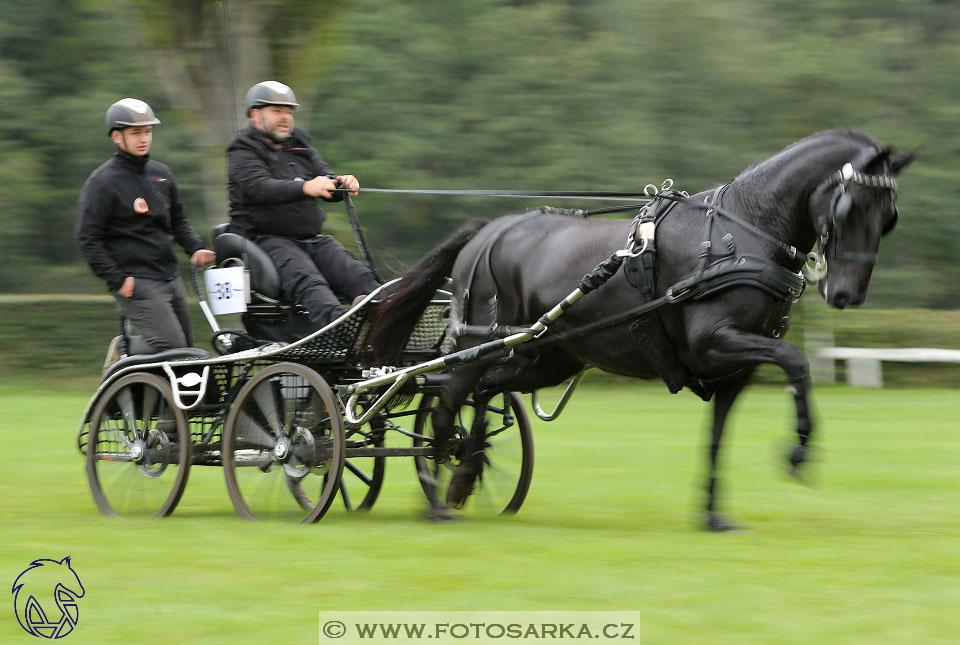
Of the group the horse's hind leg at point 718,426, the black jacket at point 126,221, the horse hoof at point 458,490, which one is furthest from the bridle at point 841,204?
the black jacket at point 126,221

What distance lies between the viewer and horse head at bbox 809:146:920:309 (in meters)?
5.69

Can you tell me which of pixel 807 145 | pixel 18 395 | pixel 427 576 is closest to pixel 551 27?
pixel 18 395

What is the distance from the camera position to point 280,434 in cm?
686

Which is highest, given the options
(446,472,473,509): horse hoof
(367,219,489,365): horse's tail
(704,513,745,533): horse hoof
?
(367,219,489,365): horse's tail

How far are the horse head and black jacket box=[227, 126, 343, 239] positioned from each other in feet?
8.84

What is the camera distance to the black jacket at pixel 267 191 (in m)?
6.98

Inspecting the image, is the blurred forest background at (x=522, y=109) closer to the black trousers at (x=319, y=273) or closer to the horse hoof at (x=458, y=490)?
the black trousers at (x=319, y=273)

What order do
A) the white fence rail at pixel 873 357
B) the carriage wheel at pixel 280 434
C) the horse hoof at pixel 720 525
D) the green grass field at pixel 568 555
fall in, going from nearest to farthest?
the green grass field at pixel 568 555 < the horse hoof at pixel 720 525 < the carriage wheel at pixel 280 434 < the white fence rail at pixel 873 357

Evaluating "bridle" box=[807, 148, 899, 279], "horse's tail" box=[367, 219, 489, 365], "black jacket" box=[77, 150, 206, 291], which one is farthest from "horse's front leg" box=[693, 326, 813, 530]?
"black jacket" box=[77, 150, 206, 291]

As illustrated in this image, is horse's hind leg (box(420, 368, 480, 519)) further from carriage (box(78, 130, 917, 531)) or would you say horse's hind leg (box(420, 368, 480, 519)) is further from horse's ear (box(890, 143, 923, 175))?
horse's ear (box(890, 143, 923, 175))

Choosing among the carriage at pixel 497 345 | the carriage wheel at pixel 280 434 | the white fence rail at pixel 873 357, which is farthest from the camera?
the white fence rail at pixel 873 357

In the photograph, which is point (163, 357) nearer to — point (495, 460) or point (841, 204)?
point (495, 460)

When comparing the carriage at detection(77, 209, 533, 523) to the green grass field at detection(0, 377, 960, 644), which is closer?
the green grass field at detection(0, 377, 960, 644)

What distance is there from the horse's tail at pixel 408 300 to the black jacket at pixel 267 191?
61 cm
